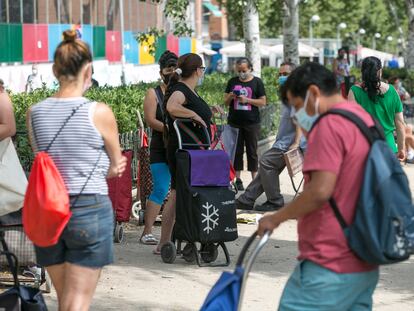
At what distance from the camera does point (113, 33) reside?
40125 mm

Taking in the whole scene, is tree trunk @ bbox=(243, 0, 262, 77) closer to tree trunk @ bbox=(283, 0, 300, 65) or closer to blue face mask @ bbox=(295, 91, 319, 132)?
tree trunk @ bbox=(283, 0, 300, 65)

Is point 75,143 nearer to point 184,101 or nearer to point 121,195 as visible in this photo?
point 184,101

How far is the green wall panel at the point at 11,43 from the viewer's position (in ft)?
93.0

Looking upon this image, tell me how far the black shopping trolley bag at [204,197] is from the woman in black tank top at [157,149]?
2.81ft

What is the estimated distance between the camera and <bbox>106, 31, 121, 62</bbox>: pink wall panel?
128ft

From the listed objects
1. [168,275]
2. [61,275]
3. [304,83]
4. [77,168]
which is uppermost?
[304,83]

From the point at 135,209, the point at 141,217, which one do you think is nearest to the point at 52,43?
the point at 135,209

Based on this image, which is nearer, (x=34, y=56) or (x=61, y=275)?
(x=61, y=275)

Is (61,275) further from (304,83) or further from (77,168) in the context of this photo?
(304,83)

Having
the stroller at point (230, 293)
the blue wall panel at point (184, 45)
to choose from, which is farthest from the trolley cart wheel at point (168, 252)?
the blue wall panel at point (184, 45)

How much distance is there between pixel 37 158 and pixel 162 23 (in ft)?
137

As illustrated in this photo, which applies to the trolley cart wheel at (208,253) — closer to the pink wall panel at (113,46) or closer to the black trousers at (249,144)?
the black trousers at (249,144)

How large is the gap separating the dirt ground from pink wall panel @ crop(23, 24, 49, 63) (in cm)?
2133

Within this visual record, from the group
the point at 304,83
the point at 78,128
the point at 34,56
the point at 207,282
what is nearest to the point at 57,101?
the point at 78,128
